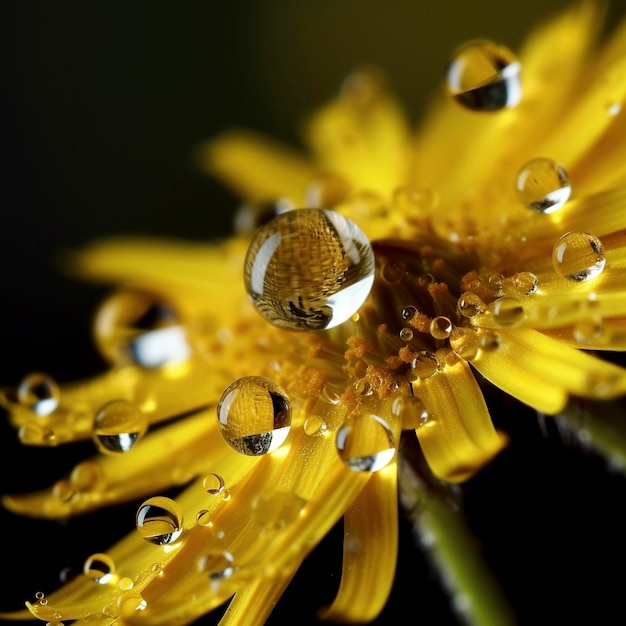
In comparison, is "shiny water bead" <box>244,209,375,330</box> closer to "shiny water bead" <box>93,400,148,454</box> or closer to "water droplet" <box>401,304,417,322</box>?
"water droplet" <box>401,304,417,322</box>

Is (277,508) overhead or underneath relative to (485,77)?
underneath

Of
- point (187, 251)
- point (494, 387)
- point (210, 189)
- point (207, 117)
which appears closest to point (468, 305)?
point (494, 387)

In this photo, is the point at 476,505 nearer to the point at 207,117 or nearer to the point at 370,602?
the point at 370,602

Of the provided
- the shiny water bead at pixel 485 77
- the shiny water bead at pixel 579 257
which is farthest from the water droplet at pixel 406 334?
the shiny water bead at pixel 485 77

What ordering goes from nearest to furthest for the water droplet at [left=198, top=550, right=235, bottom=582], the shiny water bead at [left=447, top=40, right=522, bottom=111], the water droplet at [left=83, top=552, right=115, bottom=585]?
1. the water droplet at [left=198, top=550, right=235, bottom=582]
2. the water droplet at [left=83, top=552, right=115, bottom=585]
3. the shiny water bead at [left=447, top=40, right=522, bottom=111]

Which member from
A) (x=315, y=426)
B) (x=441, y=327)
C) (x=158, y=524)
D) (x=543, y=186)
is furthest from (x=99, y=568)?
(x=543, y=186)

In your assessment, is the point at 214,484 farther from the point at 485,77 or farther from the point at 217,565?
the point at 485,77

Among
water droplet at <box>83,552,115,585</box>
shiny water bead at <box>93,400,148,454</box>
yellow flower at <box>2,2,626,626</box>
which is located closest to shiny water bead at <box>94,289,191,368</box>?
yellow flower at <box>2,2,626,626</box>

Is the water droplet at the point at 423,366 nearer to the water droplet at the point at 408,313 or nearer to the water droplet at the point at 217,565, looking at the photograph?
the water droplet at the point at 408,313
